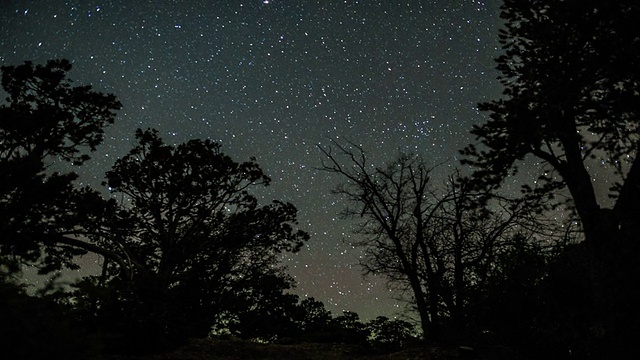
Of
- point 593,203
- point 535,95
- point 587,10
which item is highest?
point 587,10

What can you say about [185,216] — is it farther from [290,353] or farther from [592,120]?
[592,120]

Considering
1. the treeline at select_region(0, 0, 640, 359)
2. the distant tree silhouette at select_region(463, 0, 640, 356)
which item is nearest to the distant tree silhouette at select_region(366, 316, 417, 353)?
the treeline at select_region(0, 0, 640, 359)

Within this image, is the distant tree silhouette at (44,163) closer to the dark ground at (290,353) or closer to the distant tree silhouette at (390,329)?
the dark ground at (290,353)

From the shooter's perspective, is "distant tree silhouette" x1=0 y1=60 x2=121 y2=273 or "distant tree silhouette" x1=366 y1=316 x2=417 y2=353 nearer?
"distant tree silhouette" x1=0 y1=60 x2=121 y2=273

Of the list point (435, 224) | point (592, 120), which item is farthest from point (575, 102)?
point (435, 224)

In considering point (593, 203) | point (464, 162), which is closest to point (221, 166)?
point (464, 162)

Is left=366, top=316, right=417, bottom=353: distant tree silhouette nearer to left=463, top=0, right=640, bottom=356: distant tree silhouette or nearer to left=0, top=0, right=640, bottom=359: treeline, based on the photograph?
left=0, top=0, right=640, bottom=359: treeline

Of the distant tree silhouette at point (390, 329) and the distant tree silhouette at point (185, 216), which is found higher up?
the distant tree silhouette at point (185, 216)

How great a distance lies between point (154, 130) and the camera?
14414 millimetres

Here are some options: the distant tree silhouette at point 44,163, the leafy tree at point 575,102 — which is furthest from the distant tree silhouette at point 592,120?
the distant tree silhouette at point 44,163

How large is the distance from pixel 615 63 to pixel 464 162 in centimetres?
331

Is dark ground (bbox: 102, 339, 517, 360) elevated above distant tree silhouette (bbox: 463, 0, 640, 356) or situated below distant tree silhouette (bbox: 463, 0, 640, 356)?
below

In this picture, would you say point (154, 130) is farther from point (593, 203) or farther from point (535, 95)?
point (593, 203)

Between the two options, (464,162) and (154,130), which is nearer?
(464,162)
